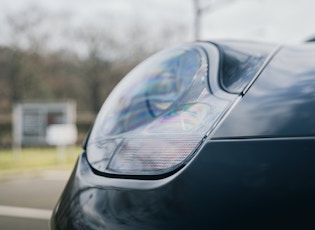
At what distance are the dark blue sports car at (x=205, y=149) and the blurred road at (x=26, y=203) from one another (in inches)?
71.3

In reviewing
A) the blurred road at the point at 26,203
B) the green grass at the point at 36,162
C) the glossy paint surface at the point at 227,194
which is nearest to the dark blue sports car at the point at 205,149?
the glossy paint surface at the point at 227,194

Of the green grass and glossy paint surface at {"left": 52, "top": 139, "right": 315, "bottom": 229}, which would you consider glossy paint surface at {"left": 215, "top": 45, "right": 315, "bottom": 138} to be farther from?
the green grass

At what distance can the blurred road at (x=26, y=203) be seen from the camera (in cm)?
378

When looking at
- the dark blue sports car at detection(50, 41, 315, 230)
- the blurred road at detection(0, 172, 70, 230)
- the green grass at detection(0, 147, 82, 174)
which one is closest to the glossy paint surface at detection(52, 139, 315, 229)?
the dark blue sports car at detection(50, 41, 315, 230)

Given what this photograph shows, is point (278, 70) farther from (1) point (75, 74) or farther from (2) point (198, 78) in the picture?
(1) point (75, 74)

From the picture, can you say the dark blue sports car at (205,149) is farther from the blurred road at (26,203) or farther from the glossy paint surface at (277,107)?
the blurred road at (26,203)

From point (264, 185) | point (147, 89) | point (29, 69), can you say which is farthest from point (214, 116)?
point (29, 69)

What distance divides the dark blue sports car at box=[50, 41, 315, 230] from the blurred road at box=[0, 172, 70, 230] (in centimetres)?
181

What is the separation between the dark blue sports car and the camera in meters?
0.76

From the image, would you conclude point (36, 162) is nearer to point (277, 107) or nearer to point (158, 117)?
point (158, 117)

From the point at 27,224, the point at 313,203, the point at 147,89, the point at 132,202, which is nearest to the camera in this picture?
the point at 313,203

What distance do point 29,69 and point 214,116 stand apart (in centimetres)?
2989

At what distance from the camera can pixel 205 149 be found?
856 mm

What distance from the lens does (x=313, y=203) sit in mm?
724
